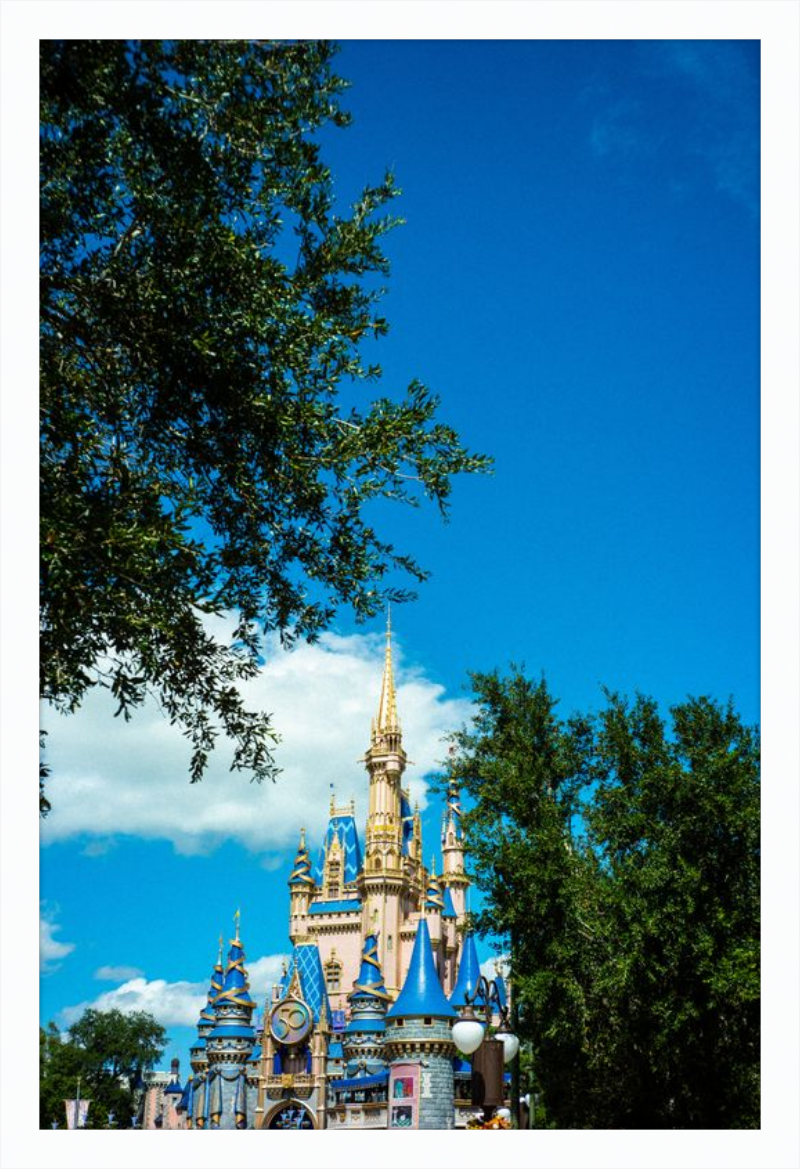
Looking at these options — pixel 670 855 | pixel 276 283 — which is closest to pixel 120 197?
pixel 276 283

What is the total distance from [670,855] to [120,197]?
1461 cm

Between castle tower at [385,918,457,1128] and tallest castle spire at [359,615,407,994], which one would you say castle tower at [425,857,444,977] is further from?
castle tower at [385,918,457,1128]

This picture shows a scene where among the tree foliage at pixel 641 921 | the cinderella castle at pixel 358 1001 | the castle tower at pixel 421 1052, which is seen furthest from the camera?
the cinderella castle at pixel 358 1001

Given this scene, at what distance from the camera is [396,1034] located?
1240 inches

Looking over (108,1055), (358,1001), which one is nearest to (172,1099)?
(108,1055)

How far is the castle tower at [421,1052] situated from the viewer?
3002 cm

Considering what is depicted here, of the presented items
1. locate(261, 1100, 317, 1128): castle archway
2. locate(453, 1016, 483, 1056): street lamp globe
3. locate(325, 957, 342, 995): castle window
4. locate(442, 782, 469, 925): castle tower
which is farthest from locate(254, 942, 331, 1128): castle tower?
locate(453, 1016, 483, 1056): street lamp globe

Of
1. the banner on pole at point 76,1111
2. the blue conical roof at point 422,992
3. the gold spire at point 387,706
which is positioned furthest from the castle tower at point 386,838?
the blue conical roof at point 422,992

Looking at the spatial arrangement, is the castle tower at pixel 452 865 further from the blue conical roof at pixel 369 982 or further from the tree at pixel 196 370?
the tree at pixel 196 370

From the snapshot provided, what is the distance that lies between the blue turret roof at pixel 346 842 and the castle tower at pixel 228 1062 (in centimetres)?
1441

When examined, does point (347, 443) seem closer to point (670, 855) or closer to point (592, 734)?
point (670, 855)

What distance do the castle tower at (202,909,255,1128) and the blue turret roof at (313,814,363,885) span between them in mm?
14415

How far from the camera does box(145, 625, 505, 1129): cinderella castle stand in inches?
1241
